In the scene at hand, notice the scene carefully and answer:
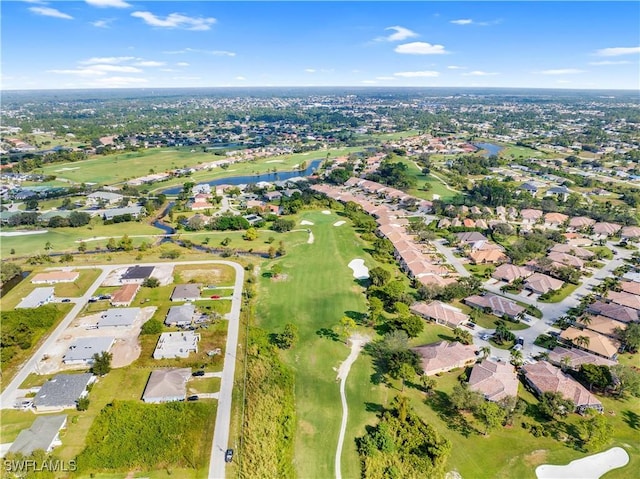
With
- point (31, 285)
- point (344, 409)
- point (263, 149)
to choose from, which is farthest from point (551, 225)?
point (263, 149)

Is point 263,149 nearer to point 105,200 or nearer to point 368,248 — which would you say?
point 105,200

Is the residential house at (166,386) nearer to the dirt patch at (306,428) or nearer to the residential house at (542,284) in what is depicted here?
the dirt patch at (306,428)

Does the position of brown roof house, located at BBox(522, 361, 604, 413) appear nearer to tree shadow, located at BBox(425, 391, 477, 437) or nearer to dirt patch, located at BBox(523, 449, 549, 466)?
dirt patch, located at BBox(523, 449, 549, 466)

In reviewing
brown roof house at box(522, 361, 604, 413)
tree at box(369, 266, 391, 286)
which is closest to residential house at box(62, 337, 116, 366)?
tree at box(369, 266, 391, 286)

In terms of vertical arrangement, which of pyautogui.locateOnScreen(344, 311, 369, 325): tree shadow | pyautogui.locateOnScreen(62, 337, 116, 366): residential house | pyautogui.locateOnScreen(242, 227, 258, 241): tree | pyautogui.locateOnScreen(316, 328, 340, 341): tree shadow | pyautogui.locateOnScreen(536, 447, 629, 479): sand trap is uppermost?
pyautogui.locateOnScreen(242, 227, 258, 241): tree

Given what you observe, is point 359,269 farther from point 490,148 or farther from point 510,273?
point 490,148

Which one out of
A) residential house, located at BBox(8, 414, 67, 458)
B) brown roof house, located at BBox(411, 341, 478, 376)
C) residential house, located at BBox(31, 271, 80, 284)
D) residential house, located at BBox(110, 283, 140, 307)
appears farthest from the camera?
residential house, located at BBox(31, 271, 80, 284)
